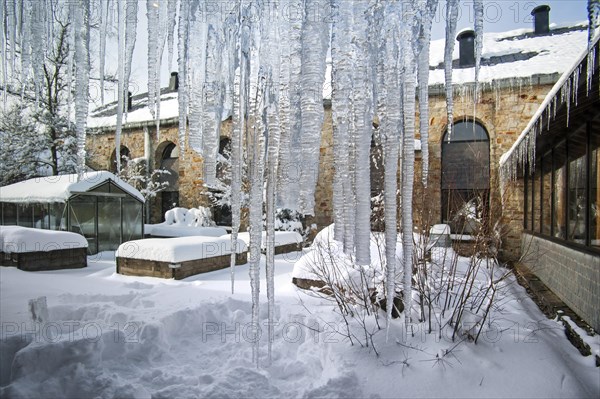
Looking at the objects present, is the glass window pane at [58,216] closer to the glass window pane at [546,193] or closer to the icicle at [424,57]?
the icicle at [424,57]

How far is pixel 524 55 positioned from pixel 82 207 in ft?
42.6

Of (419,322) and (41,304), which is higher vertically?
(41,304)

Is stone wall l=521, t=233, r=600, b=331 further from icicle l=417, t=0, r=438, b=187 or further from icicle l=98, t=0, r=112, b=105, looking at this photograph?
icicle l=98, t=0, r=112, b=105

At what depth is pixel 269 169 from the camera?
1545mm

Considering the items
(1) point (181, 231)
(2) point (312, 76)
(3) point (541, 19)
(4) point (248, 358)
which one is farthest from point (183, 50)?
(3) point (541, 19)

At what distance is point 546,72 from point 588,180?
18.9 feet

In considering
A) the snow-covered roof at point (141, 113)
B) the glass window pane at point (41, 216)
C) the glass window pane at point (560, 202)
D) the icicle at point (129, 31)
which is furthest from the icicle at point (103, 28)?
the snow-covered roof at point (141, 113)

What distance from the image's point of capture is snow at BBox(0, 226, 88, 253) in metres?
6.01

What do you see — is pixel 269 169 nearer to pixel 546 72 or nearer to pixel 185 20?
pixel 185 20

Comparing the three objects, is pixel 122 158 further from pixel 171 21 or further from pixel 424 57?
pixel 424 57

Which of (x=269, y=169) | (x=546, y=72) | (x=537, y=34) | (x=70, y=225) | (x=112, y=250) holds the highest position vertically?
(x=537, y=34)

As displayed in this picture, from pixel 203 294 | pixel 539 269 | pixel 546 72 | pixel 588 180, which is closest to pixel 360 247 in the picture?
pixel 203 294

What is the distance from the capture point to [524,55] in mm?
9758

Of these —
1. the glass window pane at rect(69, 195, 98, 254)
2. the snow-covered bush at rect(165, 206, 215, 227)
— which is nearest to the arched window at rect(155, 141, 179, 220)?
the snow-covered bush at rect(165, 206, 215, 227)
